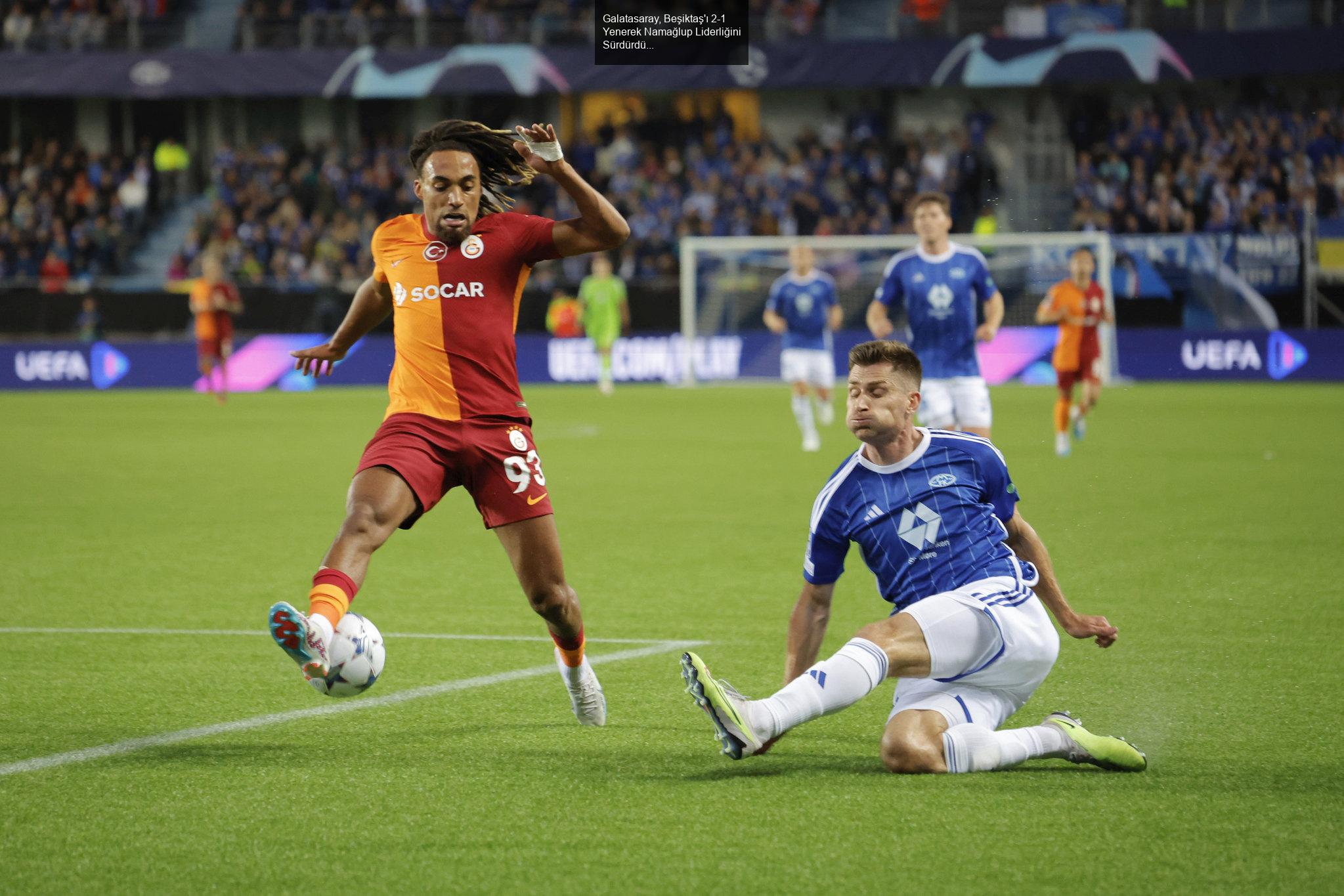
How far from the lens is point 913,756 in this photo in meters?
4.86

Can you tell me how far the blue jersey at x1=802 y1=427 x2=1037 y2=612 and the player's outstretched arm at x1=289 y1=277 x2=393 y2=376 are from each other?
5.70 ft

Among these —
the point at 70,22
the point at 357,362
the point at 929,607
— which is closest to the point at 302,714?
the point at 929,607

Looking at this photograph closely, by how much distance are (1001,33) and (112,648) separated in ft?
95.8

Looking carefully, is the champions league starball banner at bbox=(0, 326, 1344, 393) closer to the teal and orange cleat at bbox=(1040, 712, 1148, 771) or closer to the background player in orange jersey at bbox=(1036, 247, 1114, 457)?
the background player in orange jersey at bbox=(1036, 247, 1114, 457)

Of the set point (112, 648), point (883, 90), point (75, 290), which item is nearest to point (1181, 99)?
point (883, 90)

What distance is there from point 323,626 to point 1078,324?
14.5 meters

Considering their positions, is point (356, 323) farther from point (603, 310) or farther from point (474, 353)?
point (603, 310)

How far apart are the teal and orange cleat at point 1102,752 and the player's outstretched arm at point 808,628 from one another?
2.44 ft

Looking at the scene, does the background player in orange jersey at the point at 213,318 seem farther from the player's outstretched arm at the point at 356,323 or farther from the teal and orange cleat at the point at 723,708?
the teal and orange cleat at the point at 723,708

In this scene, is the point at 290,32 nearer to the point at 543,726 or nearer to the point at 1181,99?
the point at 1181,99

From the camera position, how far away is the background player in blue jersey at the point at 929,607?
15.8 ft

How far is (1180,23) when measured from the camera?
3219 cm

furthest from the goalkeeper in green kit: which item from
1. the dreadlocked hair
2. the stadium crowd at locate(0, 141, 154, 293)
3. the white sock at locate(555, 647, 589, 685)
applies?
the white sock at locate(555, 647, 589, 685)

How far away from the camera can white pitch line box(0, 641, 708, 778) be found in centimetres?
515
